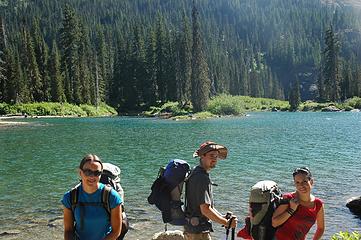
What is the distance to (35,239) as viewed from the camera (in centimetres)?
1120

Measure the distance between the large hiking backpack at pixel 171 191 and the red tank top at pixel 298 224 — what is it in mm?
1517

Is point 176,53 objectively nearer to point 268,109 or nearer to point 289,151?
point 268,109

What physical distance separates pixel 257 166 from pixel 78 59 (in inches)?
3157

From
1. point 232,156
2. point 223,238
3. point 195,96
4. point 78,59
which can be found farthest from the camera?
point 78,59

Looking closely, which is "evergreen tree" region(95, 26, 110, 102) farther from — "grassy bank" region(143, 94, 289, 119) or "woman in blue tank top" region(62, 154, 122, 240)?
"woman in blue tank top" region(62, 154, 122, 240)

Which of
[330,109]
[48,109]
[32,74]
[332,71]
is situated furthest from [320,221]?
[332,71]

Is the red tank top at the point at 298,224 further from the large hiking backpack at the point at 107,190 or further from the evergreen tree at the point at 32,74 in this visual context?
the evergreen tree at the point at 32,74

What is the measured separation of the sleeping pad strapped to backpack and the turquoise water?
Result: 5613 millimetres

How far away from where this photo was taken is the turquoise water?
43.1 ft

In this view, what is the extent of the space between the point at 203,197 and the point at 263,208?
888 millimetres

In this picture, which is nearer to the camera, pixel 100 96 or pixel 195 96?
pixel 195 96

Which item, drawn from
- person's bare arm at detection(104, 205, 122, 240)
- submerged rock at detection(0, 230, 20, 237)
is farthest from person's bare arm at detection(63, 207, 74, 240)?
submerged rock at detection(0, 230, 20, 237)

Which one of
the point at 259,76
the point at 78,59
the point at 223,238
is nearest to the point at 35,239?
the point at 223,238

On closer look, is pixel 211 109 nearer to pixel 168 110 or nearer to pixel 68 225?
pixel 168 110
